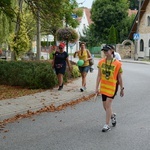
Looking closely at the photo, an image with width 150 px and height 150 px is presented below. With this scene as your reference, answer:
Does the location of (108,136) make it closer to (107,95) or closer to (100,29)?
(107,95)

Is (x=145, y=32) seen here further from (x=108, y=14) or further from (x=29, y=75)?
(x=29, y=75)

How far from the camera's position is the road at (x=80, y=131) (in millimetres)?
6102

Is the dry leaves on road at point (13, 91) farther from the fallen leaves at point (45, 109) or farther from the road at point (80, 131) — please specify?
the road at point (80, 131)

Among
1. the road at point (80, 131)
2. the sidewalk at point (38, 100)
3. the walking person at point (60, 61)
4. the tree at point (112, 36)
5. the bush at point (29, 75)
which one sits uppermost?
the tree at point (112, 36)

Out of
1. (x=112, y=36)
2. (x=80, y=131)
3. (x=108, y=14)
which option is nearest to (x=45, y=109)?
(x=80, y=131)

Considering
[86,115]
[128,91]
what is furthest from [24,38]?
[86,115]

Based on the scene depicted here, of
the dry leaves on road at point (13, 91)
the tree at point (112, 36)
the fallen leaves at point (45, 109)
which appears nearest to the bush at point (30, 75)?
the dry leaves on road at point (13, 91)

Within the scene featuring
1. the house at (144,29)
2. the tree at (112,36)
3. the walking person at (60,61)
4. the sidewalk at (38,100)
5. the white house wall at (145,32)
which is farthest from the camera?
the tree at (112,36)

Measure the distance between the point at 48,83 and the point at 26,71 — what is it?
0.94 meters

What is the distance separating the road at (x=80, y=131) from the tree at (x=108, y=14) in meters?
45.2

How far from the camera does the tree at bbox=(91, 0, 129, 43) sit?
53.9 metres

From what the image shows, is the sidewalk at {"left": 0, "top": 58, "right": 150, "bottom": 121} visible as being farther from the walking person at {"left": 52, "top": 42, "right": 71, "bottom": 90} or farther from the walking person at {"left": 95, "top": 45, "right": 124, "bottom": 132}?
the walking person at {"left": 95, "top": 45, "right": 124, "bottom": 132}

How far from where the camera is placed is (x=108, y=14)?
178ft

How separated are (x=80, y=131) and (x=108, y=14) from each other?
4838cm
